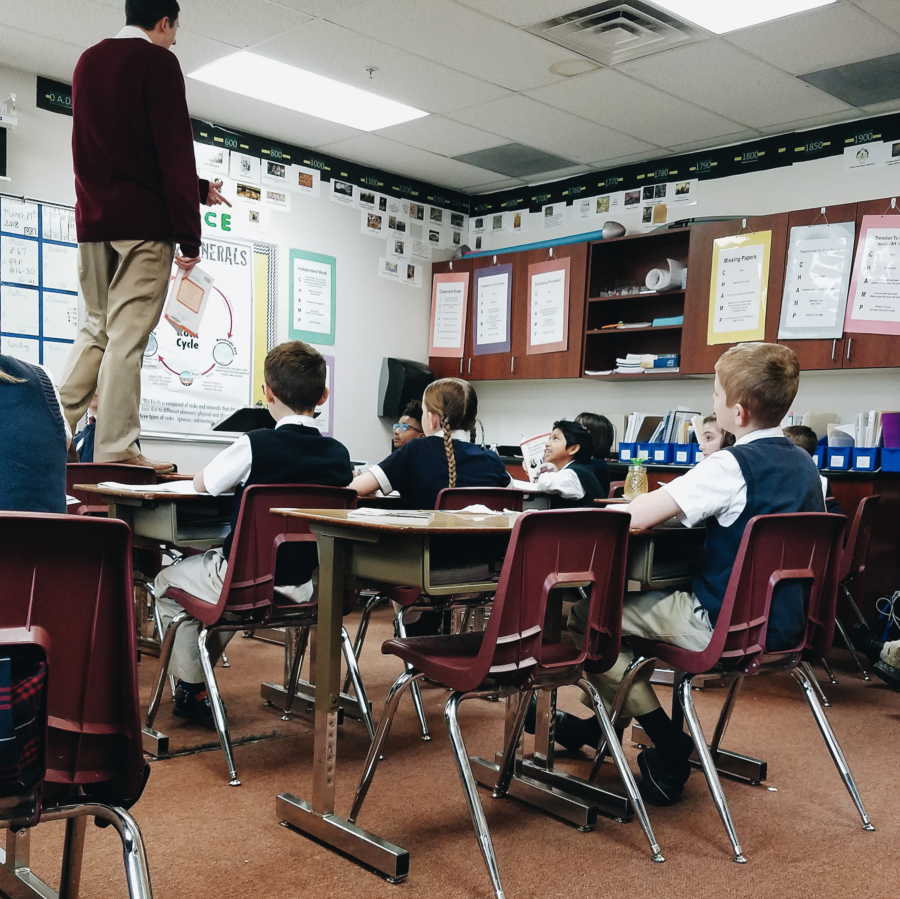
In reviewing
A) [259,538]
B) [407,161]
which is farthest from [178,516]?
[407,161]

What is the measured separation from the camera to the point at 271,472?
258 cm

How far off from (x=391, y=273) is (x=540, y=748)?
4847mm

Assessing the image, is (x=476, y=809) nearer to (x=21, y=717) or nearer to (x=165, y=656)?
(x=21, y=717)

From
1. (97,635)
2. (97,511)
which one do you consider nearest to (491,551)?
(97,635)

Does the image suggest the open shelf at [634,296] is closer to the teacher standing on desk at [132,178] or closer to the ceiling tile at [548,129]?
the ceiling tile at [548,129]

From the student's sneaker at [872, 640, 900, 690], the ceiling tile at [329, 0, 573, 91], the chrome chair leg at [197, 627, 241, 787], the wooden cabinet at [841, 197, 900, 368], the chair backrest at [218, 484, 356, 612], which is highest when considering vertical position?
the ceiling tile at [329, 0, 573, 91]

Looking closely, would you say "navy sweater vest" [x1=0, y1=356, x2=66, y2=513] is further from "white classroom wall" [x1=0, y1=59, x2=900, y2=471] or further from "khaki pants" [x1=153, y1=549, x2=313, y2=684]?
"white classroom wall" [x1=0, y1=59, x2=900, y2=471]

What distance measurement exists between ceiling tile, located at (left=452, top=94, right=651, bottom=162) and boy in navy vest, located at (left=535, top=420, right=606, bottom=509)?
218 centimetres

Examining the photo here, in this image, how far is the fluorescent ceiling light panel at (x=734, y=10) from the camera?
3982mm

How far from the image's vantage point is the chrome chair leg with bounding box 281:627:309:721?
3.03 meters

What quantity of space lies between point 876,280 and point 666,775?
335cm

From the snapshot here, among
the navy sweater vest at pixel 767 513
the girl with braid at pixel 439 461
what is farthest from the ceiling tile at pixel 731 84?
the navy sweater vest at pixel 767 513

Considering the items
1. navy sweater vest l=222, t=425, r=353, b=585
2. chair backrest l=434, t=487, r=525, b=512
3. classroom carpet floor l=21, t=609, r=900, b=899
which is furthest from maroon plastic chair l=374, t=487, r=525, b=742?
navy sweater vest l=222, t=425, r=353, b=585

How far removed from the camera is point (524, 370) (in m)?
6.41
